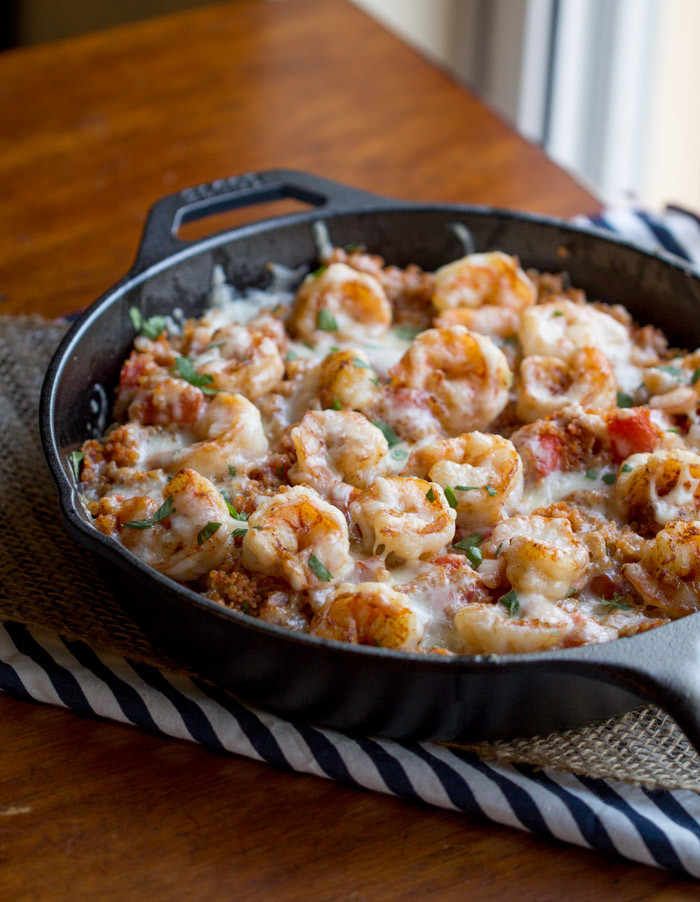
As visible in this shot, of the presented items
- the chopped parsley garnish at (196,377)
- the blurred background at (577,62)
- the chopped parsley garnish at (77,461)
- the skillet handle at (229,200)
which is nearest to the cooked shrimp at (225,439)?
the chopped parsley garnish at (196,377)

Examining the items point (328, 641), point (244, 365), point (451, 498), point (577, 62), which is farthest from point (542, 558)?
point (577, 62)

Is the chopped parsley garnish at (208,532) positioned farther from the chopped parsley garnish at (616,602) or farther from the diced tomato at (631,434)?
the diced tomato at (631,434)

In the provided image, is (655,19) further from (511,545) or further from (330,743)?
(330,743)

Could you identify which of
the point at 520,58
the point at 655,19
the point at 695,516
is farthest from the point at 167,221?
the point at 520,58

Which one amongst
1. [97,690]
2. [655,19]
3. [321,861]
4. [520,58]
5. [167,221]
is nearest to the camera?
[321,861]

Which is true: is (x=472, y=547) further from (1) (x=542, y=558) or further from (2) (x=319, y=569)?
(2) (x=319, y=569)

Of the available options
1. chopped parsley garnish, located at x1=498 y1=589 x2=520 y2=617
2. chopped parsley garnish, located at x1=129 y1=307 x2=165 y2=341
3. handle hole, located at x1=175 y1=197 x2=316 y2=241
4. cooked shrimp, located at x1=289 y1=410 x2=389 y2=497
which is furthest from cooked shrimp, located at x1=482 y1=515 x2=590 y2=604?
handle hole, located at x1=175 y1=197 x2=316 y2=241
